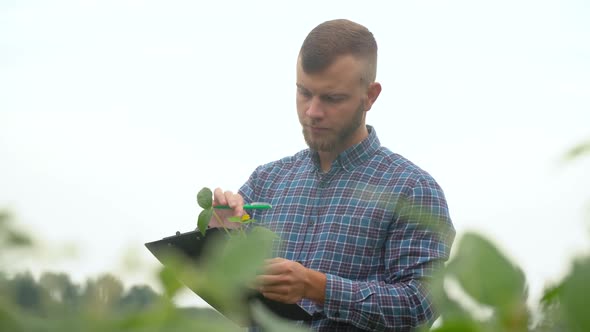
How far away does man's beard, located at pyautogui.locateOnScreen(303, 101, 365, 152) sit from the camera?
2.61 m

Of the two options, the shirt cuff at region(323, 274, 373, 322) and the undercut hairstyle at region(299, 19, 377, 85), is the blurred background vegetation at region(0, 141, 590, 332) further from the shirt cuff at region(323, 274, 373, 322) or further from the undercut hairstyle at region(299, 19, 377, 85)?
the undercut hairstyle at region(299, 19, 377, 85)

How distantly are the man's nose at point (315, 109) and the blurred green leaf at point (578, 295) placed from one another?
232 centimetres

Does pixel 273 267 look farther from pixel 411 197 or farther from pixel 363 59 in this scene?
pixel 363 59

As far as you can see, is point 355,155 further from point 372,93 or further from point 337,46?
point 337,46

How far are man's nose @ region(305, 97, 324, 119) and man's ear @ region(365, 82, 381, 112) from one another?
9.6 inches

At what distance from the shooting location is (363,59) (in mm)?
2650

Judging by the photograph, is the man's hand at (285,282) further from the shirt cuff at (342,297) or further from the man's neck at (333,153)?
the man's neck at (333,153)

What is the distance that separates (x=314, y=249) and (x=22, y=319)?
2301 mm

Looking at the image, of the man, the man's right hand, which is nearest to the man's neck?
the man

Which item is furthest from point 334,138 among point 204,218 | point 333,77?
point 204,218

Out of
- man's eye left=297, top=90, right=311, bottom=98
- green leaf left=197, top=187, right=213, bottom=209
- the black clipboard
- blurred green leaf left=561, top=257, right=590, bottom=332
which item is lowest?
blurred green leaf left=561, top=257, right=590, bottom=332

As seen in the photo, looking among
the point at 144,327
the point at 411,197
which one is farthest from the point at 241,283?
the point at 411,197

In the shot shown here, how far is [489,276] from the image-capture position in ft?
0.82

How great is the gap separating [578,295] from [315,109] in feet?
7.65
